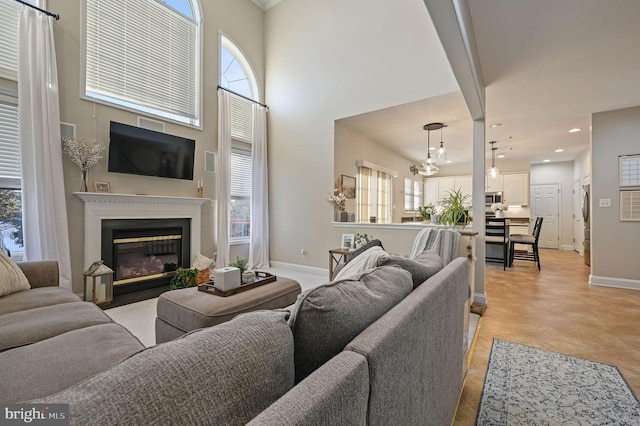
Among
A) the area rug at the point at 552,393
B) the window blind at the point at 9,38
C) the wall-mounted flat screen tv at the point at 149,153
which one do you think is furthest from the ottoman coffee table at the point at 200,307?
the window blind at the point at 9,38

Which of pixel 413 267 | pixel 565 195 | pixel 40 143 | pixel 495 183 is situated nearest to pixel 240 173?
pixel 40 143

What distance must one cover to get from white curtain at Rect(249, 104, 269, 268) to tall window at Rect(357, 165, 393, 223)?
71.2 inches

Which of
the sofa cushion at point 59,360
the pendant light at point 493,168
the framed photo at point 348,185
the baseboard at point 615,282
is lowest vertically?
Answer: the baseboard at point 615,282

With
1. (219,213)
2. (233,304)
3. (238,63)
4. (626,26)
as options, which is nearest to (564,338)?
(626,26)

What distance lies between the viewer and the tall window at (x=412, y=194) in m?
7.76

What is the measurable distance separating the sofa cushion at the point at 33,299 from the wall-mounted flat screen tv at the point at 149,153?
6.41 feet

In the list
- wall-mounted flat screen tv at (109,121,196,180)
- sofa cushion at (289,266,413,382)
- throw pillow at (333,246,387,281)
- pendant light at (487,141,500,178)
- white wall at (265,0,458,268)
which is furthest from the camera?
pendant light at (487,141,500,178)

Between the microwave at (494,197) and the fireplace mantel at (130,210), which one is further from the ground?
the microwave at (494,197)

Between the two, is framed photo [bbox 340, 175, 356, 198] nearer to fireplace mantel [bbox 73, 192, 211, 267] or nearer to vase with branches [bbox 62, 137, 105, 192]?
fireplace mantel [bbox 73, 192, 211, 267]

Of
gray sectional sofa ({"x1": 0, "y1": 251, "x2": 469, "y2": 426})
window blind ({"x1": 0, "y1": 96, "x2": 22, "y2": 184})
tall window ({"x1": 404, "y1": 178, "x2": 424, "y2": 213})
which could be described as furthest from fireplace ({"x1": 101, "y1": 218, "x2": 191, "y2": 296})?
tall window ({"x1": 404, "y1": 178, "x2": 424, "y2": 213})

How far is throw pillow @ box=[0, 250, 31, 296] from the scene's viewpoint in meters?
1.90

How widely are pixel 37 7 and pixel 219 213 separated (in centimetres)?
309

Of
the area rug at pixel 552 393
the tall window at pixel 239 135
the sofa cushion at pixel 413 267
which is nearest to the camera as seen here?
the sofa cushion at pixel 413 267

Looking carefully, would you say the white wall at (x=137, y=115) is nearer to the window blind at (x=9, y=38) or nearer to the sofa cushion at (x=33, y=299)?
the window blind at (x=9, y=38)
